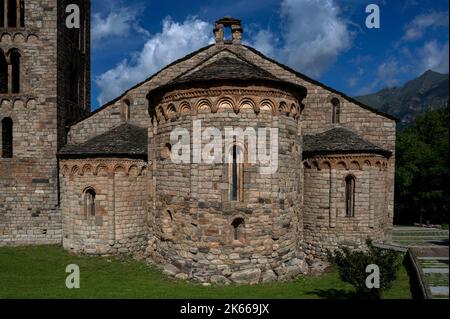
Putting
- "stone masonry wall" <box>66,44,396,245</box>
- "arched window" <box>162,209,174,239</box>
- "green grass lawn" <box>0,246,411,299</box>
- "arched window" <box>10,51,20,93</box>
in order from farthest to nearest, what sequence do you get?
"arched window" <box>10,51,20,93</box>
"stone masonry wall" <box>66,44,396,245</box>
"arched window" <box>162,209,174,239</box>
"green grass lawn" <box>0,246,411,299</box>

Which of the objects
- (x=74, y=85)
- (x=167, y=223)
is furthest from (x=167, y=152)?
(x=74, y=85)

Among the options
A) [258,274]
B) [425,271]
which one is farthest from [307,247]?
[425,271]

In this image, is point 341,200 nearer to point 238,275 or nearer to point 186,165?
point 238,275

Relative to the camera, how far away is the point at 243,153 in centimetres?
1149

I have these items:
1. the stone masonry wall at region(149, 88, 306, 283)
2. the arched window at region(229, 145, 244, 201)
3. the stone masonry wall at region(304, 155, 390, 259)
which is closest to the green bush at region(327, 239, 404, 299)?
the stone masonry wall at region(149, 88, 306, 283)

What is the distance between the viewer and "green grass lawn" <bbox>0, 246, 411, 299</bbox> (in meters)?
9.99

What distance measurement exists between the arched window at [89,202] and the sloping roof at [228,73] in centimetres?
634

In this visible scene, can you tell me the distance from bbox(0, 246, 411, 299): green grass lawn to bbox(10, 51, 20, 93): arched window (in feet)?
28.5

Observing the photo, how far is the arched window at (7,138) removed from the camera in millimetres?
16469

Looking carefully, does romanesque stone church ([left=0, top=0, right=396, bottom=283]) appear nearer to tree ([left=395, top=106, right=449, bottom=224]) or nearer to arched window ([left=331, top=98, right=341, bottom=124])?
arched window ([left=331, top=98, right=341, bottom=124])

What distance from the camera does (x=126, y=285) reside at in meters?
10.9

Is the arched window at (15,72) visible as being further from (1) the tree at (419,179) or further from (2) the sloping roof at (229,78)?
(1) the tree at (419,179)

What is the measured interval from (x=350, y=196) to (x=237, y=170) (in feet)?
18.8
